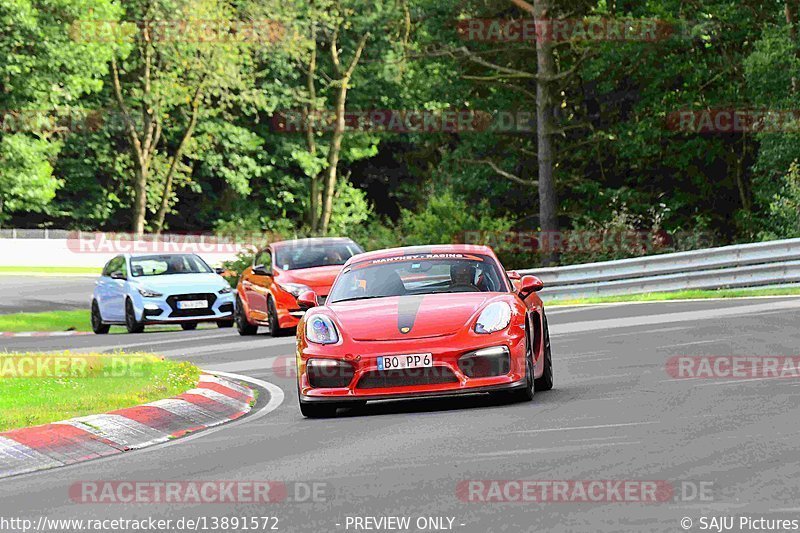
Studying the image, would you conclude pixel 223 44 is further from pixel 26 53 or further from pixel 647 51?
pixel 647 51

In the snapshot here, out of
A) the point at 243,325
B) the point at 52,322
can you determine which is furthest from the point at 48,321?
the point at 243,325

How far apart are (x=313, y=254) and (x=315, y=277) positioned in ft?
3.81

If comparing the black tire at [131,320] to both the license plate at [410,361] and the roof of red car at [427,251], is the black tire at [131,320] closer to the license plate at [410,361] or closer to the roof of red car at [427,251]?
the roof of red car at [427,251]

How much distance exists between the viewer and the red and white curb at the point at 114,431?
11.4 metres

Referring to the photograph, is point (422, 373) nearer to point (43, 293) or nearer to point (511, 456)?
point (511, 456)

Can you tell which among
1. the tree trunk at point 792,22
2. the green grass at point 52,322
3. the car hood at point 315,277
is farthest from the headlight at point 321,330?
the tree trunk at point 792,22

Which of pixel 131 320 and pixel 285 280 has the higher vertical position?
pixel 285 280

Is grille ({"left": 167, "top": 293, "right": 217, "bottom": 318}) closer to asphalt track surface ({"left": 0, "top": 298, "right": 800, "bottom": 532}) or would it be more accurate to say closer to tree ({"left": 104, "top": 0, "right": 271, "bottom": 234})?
asphalt track surface ({"left": 0, "top": 298, "right": 800, "bottom": 532})

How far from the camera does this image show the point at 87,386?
16.2 m

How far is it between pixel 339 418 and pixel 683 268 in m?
17.4

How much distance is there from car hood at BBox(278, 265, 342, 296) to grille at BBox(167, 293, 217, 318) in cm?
369

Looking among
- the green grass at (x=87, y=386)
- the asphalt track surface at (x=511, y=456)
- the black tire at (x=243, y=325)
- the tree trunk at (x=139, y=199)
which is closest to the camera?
the asphalt track surface at (x=511, y=456)

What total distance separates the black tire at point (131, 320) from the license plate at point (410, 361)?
17.8 meters

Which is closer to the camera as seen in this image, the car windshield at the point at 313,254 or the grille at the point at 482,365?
the grille at the point at 482,365
